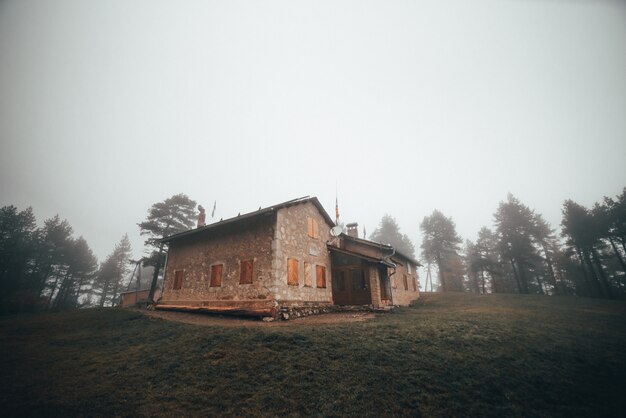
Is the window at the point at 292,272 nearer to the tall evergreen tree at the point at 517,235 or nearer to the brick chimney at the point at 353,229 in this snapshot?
the brick chimney at the point at 353,229

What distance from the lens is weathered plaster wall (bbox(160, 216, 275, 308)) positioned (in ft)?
47.4

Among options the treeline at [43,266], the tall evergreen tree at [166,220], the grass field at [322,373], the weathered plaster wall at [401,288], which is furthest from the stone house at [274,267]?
the treeline at [43,266]

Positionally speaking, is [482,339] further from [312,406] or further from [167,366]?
[167,366]

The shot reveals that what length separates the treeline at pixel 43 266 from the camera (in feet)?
101

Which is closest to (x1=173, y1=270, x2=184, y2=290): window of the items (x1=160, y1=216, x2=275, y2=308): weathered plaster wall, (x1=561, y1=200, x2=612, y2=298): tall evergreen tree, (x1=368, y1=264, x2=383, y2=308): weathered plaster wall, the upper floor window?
the upper floor window

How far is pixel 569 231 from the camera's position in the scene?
1205 inches

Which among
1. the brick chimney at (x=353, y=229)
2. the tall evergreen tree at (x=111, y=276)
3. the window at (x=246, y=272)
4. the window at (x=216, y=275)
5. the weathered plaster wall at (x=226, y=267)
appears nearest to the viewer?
the weathered plaster wall at (x=226, y=267)

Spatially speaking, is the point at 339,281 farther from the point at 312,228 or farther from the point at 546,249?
the point at 546,249

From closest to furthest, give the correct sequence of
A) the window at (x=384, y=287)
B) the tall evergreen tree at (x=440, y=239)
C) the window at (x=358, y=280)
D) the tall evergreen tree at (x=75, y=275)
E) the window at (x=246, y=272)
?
the window at (x=246, y=272) → the window at (x=358, y=280) → the window at (x=384, y=287) → the tall evergreen tree at (x=440, y=239) → the tall evergreen tree at (x=75, y=275)

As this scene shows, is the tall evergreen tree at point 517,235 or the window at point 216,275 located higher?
the tall evergreen tree at point 517,235

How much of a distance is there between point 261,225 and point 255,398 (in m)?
11.0

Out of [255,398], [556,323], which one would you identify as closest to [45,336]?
[255,398]

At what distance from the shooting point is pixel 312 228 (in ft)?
60.8

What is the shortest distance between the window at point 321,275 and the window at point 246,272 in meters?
4.89
